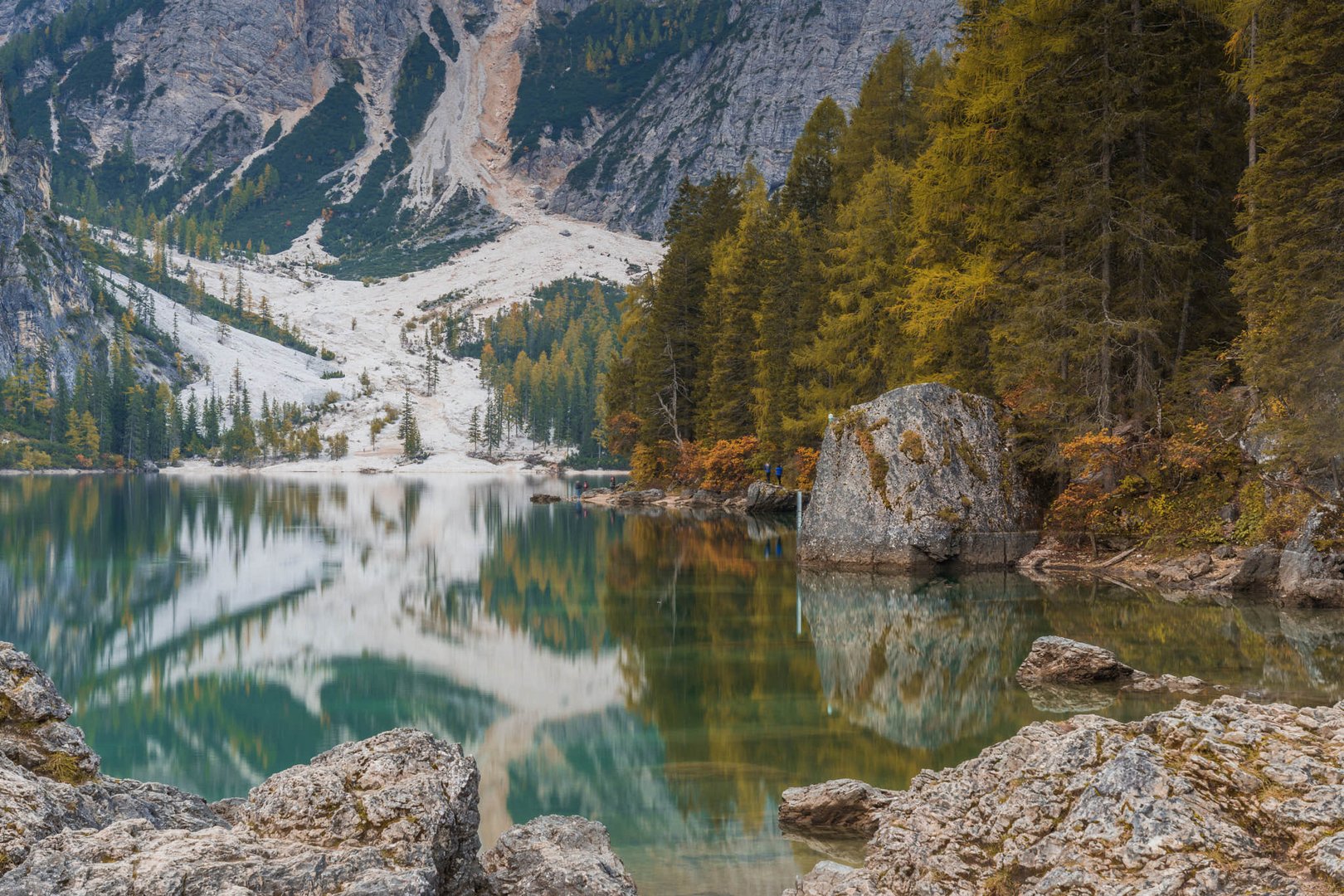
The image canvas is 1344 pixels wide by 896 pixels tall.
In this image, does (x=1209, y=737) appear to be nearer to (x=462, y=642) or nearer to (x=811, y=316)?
(x=462, y=642)

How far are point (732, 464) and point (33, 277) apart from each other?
126 metres

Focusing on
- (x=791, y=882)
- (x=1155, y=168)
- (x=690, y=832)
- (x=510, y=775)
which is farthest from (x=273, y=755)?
(x=1155, y=168)

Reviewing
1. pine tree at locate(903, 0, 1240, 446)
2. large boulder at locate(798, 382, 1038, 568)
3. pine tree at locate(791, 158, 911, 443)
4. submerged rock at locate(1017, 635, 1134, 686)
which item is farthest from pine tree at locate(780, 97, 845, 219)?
submerged rock at locate(1017, 635, 1134, 686)

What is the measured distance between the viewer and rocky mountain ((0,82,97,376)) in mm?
128250

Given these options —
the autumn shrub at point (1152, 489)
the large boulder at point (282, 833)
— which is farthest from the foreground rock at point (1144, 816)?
the autumn shrub at point (1152, 489)

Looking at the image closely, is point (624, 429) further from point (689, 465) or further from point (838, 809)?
point (838, 809)

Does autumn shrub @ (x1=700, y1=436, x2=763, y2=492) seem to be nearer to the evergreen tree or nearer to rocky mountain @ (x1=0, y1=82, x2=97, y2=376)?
the evergreen tree

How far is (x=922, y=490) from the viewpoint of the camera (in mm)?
23234

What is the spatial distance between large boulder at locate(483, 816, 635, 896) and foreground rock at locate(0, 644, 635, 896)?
12 millimetres

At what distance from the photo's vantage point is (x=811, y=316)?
4356 centimetres

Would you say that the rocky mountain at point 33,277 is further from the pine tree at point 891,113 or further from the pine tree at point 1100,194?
the pine tree at point 1100,194

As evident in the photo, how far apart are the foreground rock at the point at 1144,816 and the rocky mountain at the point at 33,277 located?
146259mm

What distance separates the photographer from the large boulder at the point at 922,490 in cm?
2320

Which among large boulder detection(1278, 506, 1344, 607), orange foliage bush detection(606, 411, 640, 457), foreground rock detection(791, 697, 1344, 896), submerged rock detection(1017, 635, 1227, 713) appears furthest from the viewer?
orange foliage bush detection(606, 411, 640, 457)
